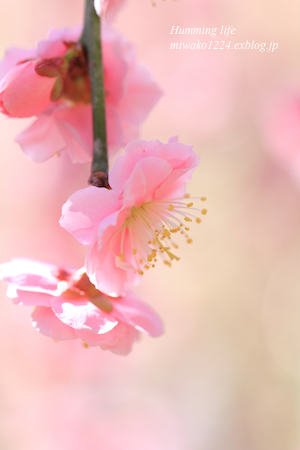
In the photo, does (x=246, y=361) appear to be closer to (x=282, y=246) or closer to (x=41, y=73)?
(x=282, y=246)

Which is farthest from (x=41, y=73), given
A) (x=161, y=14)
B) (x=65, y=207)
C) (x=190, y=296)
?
(x=161, y=14)

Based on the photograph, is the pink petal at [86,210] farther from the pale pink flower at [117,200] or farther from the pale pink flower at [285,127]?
the pale pink flower at [285,127]

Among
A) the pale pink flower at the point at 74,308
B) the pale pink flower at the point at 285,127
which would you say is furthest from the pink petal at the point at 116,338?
the pale pink flower at the point at 285,127

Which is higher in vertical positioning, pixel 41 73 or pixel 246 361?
pixel 41 73

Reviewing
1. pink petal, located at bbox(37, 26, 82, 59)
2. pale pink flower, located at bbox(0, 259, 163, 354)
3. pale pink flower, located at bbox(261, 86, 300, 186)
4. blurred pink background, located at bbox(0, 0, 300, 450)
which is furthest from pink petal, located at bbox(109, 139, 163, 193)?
blurred pink background, located at bbox(0, 0, 300, 450)

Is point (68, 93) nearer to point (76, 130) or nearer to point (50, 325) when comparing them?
point (76, 130)

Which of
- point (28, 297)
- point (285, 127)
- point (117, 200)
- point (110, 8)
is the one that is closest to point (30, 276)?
point (28, 297)
